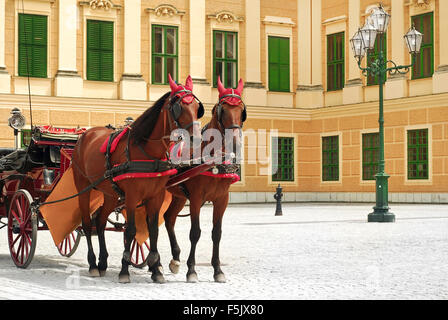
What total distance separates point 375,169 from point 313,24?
6.35 m

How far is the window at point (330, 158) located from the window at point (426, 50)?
428cm

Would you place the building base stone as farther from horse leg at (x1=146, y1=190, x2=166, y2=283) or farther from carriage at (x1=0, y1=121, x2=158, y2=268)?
horse leg at (x1=146, y1=190, x2=166, y2=283)

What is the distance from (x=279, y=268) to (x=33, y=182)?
352cm

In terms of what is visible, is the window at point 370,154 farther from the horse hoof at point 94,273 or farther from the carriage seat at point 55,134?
the horse hoof at point 94,273

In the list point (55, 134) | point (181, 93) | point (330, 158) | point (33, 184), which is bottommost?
point (33, 184)

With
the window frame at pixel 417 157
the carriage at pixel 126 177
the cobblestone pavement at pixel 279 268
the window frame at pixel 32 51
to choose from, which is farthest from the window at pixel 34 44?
the carriage at pixel 126 177

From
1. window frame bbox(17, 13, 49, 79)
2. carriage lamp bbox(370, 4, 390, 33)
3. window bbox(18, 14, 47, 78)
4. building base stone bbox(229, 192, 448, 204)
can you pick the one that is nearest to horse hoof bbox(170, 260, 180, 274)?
carriage lamp bbox(370, 4, 390, 33)

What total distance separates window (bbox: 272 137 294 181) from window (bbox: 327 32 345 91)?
2.67 m

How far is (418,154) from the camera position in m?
24.8

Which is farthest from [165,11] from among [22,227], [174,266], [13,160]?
[174,266]

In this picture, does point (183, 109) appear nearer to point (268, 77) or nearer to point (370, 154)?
point (370, 154)

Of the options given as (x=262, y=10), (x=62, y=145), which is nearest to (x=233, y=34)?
(x=262, y=10)

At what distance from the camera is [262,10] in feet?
90.7
